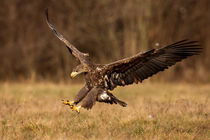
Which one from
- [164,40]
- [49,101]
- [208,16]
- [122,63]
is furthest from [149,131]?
[208,16]

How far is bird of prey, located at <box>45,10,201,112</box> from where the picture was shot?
22.9ft

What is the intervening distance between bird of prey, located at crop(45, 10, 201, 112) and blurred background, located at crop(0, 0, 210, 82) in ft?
27.3

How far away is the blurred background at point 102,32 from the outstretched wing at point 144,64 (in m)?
8.32

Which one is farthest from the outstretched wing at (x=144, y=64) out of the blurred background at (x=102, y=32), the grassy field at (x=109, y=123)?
the blurred background at (x=102, y=32)

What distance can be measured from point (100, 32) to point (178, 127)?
39.1 ft

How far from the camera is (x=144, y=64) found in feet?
23.8

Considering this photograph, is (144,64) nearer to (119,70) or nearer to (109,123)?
(119,70)

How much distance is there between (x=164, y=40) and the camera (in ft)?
57.8

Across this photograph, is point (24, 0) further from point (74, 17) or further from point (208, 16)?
point (208, 16)

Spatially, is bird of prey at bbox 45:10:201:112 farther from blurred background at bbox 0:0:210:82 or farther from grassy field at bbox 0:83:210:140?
blurred background at bbox 0:0:210:82

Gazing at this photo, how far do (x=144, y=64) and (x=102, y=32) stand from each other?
10867 millimetres

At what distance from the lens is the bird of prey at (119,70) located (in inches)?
275

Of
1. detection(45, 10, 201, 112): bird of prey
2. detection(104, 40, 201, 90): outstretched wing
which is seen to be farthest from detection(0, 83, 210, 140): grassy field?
detection(104, 40, 201, 90): outstretched wing

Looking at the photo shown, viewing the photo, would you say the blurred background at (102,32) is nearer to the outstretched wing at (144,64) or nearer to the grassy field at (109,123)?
the grassy field at (109,123)
